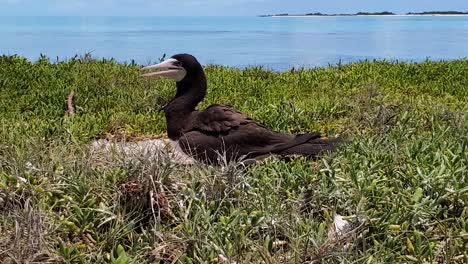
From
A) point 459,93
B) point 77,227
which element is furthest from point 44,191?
point 459,93

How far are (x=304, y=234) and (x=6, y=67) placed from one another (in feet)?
29.5

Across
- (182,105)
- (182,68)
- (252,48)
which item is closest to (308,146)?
(182,105)

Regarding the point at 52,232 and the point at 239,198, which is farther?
the point at 239,198

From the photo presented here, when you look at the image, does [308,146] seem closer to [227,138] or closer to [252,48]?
[227,138]

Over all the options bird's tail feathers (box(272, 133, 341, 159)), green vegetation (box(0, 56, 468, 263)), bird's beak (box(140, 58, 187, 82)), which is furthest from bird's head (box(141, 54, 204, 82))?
bird's tail feathers (box(272, 133, 341, 159))

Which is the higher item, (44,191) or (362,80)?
(44,191)

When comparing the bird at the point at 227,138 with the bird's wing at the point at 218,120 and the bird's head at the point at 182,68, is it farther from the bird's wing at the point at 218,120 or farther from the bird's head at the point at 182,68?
the bird's head at the point at 182,68

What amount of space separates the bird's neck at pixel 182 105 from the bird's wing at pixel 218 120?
0.18 meters

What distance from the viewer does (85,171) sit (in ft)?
15.4

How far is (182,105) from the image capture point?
6.96 m

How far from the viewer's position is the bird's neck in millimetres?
6801

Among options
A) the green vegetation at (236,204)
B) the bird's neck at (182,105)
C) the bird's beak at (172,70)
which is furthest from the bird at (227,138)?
the green vegetation at (236,204)

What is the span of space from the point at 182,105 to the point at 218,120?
0.57 m

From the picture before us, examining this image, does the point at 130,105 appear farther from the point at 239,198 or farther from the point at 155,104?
the point at 239,198
